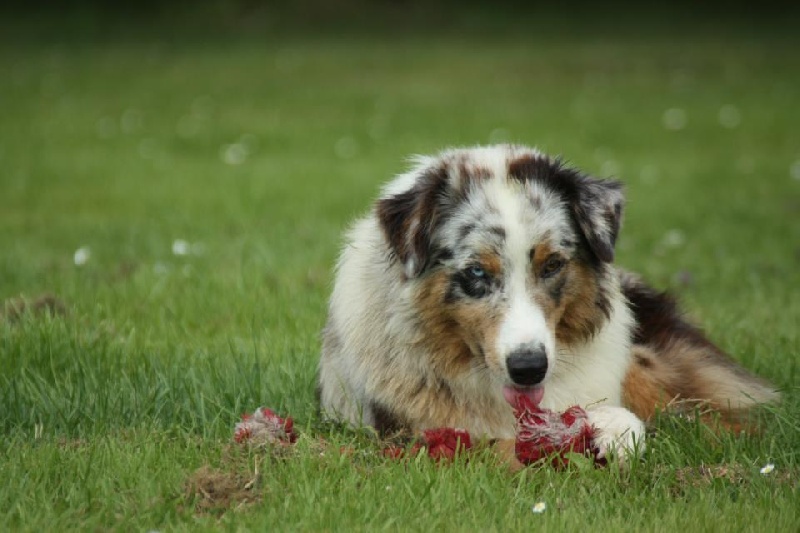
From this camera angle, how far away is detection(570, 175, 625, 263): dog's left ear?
15.5 feet

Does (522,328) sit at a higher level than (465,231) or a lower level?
lower

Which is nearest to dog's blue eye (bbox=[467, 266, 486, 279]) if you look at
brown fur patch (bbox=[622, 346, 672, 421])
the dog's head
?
the dog's head

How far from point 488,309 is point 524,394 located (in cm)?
40

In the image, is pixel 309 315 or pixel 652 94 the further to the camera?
pixel 652 94

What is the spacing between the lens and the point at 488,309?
176 inches

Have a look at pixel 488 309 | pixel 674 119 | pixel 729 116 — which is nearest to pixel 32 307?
pixel 488 309

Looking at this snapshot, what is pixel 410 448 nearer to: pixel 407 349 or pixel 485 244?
pixel 407 349

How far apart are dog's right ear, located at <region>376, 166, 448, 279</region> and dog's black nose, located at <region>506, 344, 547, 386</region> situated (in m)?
0.58

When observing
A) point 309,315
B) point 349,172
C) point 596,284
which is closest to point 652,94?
point 349,172

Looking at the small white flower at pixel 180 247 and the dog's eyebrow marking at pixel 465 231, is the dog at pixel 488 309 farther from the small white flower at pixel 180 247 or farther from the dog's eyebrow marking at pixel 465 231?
the small white flower at pixel 180 247

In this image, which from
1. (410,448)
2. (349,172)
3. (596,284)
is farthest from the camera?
(349,172)

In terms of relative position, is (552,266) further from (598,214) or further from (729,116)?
(729,116)

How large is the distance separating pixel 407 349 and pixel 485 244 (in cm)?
58

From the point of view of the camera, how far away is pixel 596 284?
190 inches
